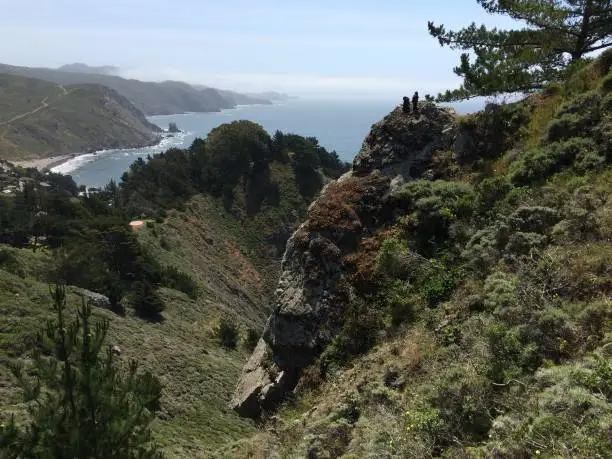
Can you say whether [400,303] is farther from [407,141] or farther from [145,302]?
[145,302]

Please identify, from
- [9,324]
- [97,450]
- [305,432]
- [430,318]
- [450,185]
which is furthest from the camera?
[9,324]

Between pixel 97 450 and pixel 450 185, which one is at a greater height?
pixel 450 185

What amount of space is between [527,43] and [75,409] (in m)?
23.7

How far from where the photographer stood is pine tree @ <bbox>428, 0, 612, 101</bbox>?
20.3 meters

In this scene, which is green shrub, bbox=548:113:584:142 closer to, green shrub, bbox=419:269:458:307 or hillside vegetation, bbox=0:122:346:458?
green shrub, bbox=419:269:458:307

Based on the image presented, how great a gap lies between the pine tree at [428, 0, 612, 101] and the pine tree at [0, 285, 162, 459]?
1762 cm

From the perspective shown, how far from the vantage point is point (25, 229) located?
5450 cm

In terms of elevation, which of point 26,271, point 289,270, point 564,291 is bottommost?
point 26,271

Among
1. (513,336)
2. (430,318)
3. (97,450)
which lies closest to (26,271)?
(97,450)

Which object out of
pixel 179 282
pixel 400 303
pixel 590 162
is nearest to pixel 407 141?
pixel 590 162

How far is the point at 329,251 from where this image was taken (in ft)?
48.6

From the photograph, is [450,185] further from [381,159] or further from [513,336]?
[513,336]

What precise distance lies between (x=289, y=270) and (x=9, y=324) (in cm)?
2152

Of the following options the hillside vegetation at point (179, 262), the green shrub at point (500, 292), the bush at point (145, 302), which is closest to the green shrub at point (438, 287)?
the green shrub at point (500, 292)
